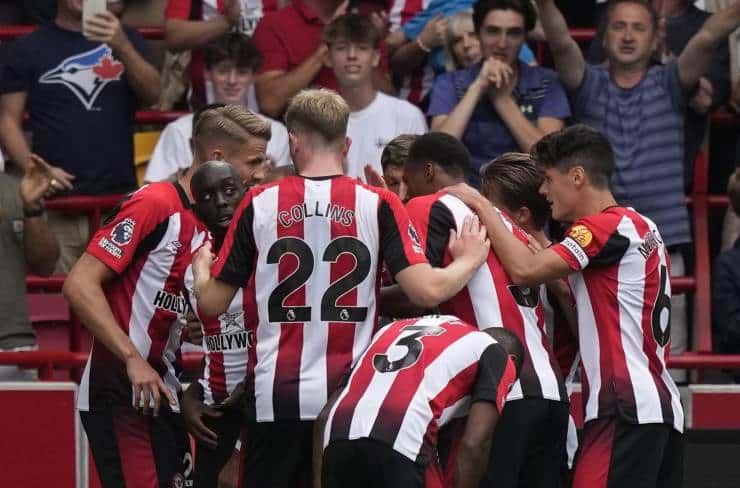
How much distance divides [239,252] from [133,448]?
111 cm

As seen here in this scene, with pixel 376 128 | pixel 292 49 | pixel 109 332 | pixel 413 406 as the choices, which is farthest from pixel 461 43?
pixel 413 406

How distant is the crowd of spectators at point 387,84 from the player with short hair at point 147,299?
2.24 meters

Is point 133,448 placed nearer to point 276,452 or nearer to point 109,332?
point 109,332

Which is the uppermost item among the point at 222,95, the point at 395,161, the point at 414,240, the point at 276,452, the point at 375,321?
the point at 222,95

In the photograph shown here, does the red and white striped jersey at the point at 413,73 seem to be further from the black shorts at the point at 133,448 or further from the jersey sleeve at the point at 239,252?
the jersey sleeve at the point at 239,252

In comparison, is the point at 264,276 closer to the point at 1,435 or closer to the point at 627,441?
the point at 627,441

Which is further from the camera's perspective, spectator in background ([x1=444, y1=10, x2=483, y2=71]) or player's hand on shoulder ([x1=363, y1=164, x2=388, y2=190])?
spectator in background ([x1=444, y1=10, x2=483, y2=71])

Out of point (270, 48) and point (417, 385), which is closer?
point (417, 385)

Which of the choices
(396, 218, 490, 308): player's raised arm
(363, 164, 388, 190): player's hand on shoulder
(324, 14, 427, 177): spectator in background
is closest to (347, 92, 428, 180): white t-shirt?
(324, 14, 427, 177): spectator in background

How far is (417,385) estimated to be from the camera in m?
5.39

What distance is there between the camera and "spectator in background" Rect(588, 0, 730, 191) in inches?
360

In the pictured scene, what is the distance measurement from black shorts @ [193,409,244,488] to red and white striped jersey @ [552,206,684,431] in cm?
142

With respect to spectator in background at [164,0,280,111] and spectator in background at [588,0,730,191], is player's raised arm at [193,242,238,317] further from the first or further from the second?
spectator in background at [588,0,730,191]

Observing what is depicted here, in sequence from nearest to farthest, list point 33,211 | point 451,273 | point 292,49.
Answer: point 451,273 → point 33,211 → point 292,49
